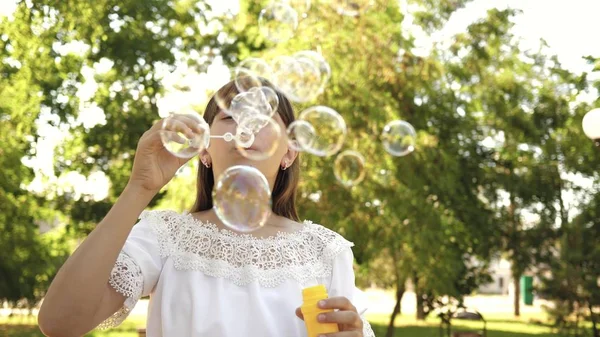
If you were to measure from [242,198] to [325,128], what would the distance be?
6.58 ft

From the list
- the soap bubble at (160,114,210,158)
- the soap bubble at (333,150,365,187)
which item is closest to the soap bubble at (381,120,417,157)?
the soap bubble at (333,150,365,187)

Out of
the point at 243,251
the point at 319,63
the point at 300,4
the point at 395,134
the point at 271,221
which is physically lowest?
the point at 243,251

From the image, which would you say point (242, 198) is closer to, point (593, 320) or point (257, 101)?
point (257, 101)

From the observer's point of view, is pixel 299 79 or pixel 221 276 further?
pixel 299 79

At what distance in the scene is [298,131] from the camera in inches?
142

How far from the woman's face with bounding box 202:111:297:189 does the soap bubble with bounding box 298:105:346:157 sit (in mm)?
1668

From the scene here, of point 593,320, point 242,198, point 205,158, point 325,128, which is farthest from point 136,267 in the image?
point 593,320

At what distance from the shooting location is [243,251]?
2.24 m

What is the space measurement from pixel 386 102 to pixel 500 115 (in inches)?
132

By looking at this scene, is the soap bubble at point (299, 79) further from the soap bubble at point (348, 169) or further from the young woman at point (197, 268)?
the young woman at point (197, 268)

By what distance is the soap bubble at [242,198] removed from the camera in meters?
Result: 2.31

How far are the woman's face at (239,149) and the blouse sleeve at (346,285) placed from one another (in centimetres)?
32

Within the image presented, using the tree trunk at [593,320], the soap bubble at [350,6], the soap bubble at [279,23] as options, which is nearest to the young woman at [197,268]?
the soap bubble at [279,23]

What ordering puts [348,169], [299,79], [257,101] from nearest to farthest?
[257,101], [299,79], [348,169]
